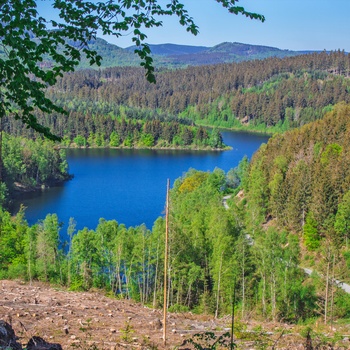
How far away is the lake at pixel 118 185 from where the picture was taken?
143ft

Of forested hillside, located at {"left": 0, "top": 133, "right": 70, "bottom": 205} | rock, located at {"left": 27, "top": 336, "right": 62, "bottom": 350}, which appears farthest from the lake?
rock, located at {"left": 27, "top": 336, "right": 62, "bottom": 350}

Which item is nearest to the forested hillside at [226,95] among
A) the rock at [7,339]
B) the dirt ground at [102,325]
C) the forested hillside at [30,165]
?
the forested hillside at [30,165]

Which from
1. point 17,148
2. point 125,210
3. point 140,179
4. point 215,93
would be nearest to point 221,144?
point 140,179

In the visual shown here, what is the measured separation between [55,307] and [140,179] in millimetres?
50651

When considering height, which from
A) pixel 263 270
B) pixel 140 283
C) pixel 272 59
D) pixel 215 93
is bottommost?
pixel 140 283

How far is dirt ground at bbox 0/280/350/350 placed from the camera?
7.80 m

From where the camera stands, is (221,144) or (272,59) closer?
(221,144)

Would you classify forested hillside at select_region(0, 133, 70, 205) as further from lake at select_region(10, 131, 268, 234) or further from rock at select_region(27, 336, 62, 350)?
rock at select_region(27, 336, 62, 350)

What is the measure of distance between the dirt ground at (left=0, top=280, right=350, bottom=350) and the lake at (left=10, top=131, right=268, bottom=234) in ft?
79.9

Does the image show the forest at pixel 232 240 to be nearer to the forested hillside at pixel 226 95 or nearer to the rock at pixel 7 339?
the rock at pixel 7 339

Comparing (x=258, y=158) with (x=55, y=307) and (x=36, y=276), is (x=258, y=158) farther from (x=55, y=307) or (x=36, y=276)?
(x=55, y=307)

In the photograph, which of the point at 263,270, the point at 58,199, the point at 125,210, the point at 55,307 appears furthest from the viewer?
the point at 58,199

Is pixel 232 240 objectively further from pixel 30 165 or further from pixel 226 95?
pixel 226 95

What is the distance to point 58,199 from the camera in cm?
5122
